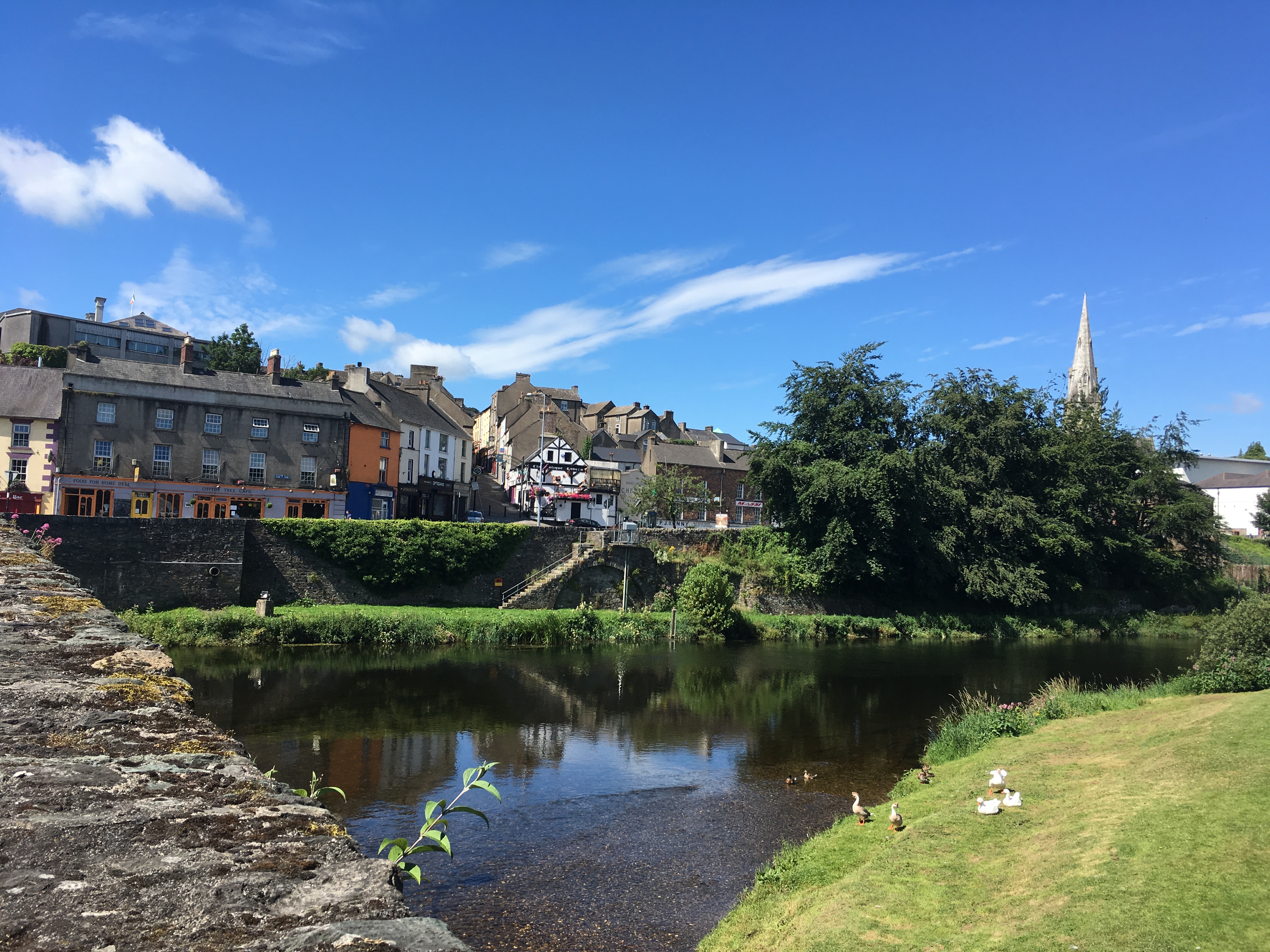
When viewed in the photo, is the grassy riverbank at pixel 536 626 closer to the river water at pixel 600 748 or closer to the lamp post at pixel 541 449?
the river water at pixel 600 748

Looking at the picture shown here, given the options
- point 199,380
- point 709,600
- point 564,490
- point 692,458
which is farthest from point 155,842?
point 692,458

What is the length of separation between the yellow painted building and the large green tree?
85.3 feet

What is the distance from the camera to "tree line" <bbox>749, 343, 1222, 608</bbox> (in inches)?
1703

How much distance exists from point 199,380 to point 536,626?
2435 centimetres

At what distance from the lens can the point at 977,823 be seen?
1329 cm

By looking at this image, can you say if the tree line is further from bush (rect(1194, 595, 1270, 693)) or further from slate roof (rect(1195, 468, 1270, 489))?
slate roof (rect(1195, 468, 1270, 489))

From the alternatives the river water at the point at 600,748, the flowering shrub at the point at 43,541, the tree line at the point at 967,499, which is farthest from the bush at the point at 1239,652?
the flowering shrub at the point at 43,541

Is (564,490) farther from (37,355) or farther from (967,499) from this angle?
(37,355)

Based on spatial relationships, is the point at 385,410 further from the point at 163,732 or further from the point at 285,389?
the point at 163,732

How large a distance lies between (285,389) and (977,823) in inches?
1722

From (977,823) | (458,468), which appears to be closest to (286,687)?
(977,823)

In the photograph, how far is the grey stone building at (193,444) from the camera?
4078cm

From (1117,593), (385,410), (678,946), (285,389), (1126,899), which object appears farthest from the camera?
(385,410)

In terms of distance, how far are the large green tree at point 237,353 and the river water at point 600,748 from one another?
Answer: 1766 inches
